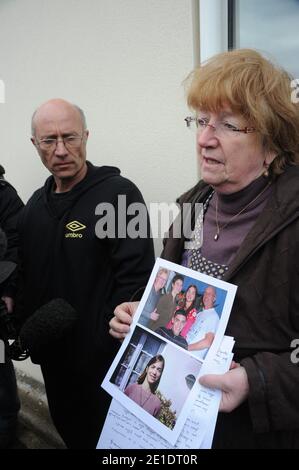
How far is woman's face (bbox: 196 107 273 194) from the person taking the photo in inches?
38.7

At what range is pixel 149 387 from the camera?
3.27ft

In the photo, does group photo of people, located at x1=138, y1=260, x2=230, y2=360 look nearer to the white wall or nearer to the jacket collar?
the jacket collar

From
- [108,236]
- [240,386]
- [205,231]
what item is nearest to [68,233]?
[108,236]

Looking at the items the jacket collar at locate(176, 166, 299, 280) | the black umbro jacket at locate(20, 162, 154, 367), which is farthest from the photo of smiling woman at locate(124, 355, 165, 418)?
the black umbro jacket at locate(20, 162, 154, 367)

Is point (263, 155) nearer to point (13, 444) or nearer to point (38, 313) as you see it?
point (38, 313)

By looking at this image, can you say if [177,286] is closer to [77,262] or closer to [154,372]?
[154,372]

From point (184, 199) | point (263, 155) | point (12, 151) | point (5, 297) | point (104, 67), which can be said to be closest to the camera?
point (263, 155)

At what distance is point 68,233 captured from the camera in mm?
1681

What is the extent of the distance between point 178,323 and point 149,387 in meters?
0.18

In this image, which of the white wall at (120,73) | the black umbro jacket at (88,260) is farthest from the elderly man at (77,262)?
the white wall at (120,73)

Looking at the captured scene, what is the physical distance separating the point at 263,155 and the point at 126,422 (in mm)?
799

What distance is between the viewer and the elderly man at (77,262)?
65.1 inches

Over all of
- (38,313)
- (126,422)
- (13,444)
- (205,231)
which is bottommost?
(13,444)

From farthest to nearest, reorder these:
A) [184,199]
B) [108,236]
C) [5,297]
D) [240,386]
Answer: [5,297] → [108,236] → [184,199] → [240,386]
